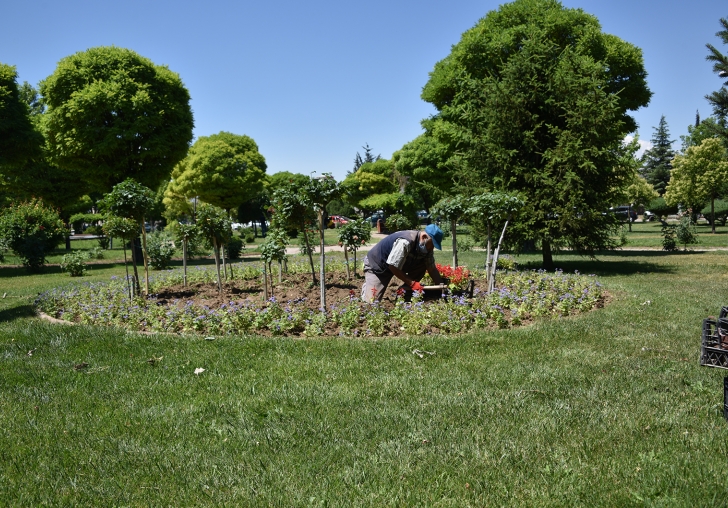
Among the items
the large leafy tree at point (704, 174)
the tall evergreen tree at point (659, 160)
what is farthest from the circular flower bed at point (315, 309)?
the tall evergreen tree at point (659, 160)

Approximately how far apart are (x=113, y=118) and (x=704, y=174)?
31.2 m

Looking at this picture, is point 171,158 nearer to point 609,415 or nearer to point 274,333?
point 274,333

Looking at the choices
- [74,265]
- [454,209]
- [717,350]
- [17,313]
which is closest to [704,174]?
[454,209]

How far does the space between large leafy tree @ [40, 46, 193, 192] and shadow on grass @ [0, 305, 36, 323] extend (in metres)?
9.04

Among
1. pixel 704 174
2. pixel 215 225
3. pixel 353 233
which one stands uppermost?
pixel 704 174

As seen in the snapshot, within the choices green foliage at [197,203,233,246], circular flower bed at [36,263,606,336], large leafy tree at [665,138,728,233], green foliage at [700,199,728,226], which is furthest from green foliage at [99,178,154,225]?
green foliage at [700,199,728,226]

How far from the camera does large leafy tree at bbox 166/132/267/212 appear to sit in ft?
94.1

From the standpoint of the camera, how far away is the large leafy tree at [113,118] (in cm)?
1672

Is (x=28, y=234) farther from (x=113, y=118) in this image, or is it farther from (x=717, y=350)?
(x=717, y=350)

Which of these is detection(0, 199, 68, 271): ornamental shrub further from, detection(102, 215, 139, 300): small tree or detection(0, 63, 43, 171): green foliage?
detection(102, 215, 139, 300): small tree

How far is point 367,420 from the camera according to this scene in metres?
3.89

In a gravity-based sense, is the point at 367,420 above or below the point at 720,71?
below

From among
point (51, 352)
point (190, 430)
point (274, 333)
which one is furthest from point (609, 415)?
point (51, 352)

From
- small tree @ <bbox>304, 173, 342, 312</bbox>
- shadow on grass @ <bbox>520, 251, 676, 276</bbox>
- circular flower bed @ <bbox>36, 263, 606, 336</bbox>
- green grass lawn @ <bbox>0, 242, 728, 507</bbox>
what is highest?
small tree @ <bbox>304, 173, 342, 312</bbox>
